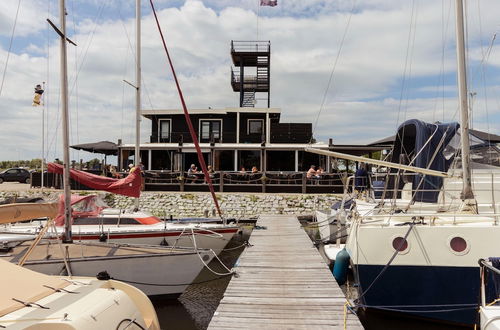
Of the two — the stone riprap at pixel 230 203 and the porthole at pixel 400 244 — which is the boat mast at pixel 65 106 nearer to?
the porthole at pixel 400 244

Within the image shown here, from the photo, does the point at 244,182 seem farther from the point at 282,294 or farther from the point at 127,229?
the point at 282,294

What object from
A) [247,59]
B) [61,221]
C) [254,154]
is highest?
[247,59]

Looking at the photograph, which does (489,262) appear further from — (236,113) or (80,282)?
(236,113)

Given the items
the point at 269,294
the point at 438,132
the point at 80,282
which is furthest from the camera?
the point at 438,132

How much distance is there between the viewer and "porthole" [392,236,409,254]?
7258 millimetres

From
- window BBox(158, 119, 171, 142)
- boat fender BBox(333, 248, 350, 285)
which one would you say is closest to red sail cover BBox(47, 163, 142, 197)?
boat fender BBox(333, 248, 350, 285)

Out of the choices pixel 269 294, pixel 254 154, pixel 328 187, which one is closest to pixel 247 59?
pixel 254 154

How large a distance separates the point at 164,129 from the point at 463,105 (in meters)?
24.1

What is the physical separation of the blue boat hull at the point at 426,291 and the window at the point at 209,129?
23.0m

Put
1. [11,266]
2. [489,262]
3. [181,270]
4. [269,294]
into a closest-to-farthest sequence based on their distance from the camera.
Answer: [11,266] < [489,262] < [269,294] < [181,270]

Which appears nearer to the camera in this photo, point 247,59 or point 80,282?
point 80,282

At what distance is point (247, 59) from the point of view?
1443 inches

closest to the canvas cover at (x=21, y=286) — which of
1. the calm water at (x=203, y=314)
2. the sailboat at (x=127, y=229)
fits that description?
the calm water at (x=203, y=314)

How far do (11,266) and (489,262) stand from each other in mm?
6596
